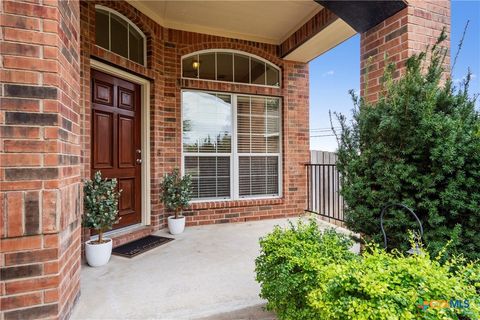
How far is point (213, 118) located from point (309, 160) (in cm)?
187

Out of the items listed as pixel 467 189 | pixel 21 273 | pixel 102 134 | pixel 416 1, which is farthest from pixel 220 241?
pixel 416 1

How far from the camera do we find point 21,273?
4.71 feet

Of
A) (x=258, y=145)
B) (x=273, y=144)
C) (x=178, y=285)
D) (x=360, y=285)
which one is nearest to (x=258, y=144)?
(x=258, y=145)

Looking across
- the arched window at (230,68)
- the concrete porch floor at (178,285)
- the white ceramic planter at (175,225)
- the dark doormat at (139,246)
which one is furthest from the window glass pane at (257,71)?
the dark doormat at (139,246)

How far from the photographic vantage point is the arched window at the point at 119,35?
2994mm

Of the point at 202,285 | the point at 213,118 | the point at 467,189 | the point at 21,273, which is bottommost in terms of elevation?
the point at 202,285

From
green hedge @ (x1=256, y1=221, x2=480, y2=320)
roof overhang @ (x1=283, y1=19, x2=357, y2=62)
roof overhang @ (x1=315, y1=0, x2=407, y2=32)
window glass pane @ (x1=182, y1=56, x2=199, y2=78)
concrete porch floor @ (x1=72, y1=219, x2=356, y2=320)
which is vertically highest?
roof overhang @ (x1=283, y1=19, x2=357, y2=62)

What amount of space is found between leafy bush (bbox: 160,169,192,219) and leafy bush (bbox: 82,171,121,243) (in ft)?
3.26

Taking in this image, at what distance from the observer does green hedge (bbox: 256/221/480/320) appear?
0.97 metres

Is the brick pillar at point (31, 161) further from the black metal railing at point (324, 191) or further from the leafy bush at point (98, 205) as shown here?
the black metal railing at point (324, 191)

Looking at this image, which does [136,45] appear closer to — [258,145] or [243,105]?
[243,105]

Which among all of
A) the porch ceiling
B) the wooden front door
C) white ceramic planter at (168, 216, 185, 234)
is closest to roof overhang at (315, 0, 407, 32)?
the porch ceiling

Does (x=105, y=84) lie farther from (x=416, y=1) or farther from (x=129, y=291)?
(x=416, y=1)

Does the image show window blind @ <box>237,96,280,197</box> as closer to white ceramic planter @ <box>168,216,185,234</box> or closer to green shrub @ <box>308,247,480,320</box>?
white ceramic planter @ <box>168,216,185,234</box>
